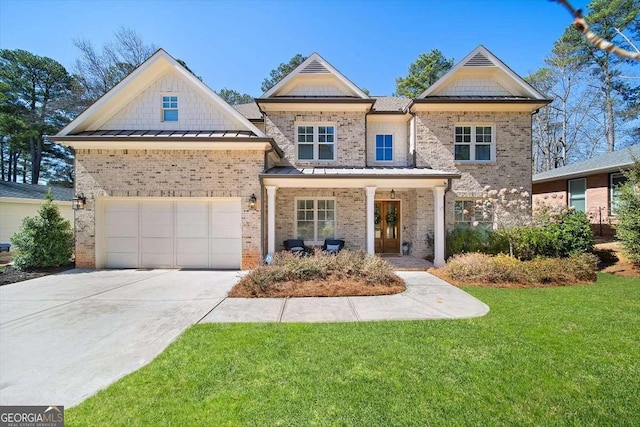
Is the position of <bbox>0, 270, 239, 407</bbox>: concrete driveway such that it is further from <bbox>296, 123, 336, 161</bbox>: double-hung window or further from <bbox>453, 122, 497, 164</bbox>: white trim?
<bbox>453, 122, 497, 164</bbox>: white trim

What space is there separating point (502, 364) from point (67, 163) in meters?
42.1

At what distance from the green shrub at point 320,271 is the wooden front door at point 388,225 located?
4.81 metres

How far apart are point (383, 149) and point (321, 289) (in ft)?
27.2

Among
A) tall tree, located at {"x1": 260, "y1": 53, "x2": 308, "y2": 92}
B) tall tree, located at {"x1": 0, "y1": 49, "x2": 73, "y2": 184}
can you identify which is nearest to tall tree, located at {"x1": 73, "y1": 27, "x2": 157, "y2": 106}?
tall tree, located at {"x1": 0, "y1": 49, "x2": 73, "y2": 184}

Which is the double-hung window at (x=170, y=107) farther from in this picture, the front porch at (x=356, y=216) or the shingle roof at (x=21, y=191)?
the shingle roof at (x=21, y=191)

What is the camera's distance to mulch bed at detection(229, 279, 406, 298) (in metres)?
7.50

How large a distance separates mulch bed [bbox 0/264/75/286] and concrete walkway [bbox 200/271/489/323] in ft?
23.5

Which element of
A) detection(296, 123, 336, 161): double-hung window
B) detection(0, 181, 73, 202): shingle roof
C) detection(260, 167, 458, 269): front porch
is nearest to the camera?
detection(260, 167, 458, 269): front porch

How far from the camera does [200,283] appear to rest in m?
8.77

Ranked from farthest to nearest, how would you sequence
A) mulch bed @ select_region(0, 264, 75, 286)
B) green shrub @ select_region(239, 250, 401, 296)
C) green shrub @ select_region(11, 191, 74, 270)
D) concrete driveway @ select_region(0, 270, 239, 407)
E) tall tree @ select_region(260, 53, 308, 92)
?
1. tall tree @ select_region(260, 53, 308, 92)
2. green shrub @ select_region(11, 191, 74, 270)
3. mulch bed @ select_region(0, 264, 75, 286)
4. green shrub @ select_region(239, 250, 401, 296)
5. concrete driveway @ select_region(0, 270, 239, 407)

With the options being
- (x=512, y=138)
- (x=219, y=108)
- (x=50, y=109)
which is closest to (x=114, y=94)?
(x=219, y=108)

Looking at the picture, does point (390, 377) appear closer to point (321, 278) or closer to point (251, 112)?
point (321, 278)

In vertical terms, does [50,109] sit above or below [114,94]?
above

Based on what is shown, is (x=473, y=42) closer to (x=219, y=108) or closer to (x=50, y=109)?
(x=219, y=108)
